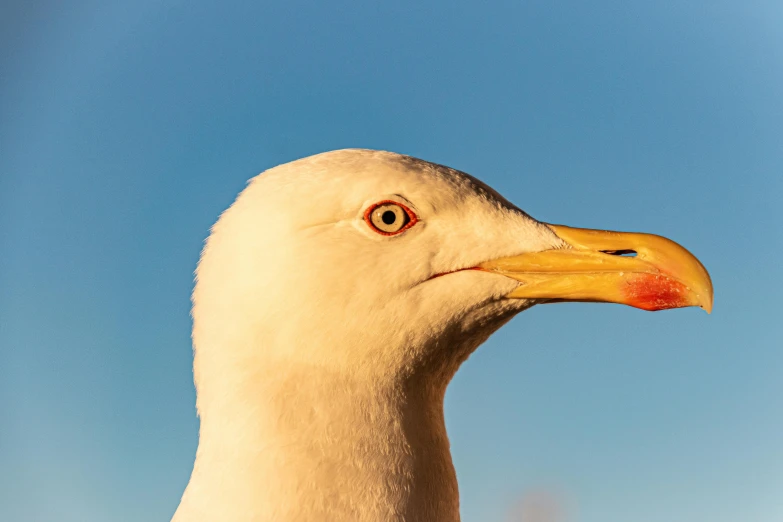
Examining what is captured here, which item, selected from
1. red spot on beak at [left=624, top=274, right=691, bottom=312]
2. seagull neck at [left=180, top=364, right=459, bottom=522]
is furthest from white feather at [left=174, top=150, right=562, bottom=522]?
red spot on beak at [left=624, top=274, right=691, bottom=312]

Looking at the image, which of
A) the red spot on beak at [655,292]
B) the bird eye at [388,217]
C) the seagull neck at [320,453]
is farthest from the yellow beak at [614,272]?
the seagull neck at [320,453]

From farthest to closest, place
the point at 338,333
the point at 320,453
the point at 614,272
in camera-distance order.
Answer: the point at 614,272
the point at 338,333
the point at 320,453

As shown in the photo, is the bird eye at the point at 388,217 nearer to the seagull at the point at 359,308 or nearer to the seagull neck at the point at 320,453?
the seagull at the point at 359,308

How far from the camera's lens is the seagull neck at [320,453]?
3.35m

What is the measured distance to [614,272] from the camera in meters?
3.81

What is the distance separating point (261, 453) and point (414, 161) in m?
1.57

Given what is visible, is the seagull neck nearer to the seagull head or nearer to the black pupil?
the seagull head

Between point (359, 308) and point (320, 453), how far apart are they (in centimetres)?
66

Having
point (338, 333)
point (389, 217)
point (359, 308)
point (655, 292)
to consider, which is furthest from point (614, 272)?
point (338, 333)

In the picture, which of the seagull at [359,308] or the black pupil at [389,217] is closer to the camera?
the seagull at [359,308]

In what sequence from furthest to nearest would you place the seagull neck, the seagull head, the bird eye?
1. the bird eye
2. the seagull head
3. the seagull neck

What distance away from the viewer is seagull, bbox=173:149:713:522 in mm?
3426

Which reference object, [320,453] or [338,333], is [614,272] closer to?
[338,333]

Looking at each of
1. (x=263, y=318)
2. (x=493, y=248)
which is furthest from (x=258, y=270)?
(x=493, y=248)
